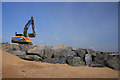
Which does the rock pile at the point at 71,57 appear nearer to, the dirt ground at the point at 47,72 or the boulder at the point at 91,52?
the boulder at the point at 91,52

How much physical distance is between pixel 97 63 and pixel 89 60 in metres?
0.51

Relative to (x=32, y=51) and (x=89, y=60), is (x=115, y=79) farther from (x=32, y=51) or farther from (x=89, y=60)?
(x=32, y=51)

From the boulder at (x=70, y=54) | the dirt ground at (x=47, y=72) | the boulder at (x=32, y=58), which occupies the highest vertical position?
the boulder at (x=70, y=54)

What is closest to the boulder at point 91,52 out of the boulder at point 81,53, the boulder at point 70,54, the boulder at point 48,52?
the boulder at point 81,53

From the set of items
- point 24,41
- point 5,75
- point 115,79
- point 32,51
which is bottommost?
point 115,79

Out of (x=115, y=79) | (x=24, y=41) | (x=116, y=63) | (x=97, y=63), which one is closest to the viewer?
(x=115, y=79)

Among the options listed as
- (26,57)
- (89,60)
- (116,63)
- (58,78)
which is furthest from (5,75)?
(116,63)

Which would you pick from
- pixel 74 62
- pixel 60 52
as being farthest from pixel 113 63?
pixel 60 52

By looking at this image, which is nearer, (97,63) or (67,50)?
(97,63)

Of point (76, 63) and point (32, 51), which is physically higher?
point (32, 51)

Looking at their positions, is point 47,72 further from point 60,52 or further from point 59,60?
point 60,52

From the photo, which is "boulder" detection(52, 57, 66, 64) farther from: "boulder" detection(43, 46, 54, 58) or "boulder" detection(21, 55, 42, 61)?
"boulder" detection(21, 55, 42, 61)

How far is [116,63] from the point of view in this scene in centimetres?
459

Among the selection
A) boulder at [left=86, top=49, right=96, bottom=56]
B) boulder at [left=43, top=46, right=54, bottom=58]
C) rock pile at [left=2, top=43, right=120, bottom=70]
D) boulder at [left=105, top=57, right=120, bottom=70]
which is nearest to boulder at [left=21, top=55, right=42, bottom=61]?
rock pile at [left=2, top=43, right=120, bottom=70]
